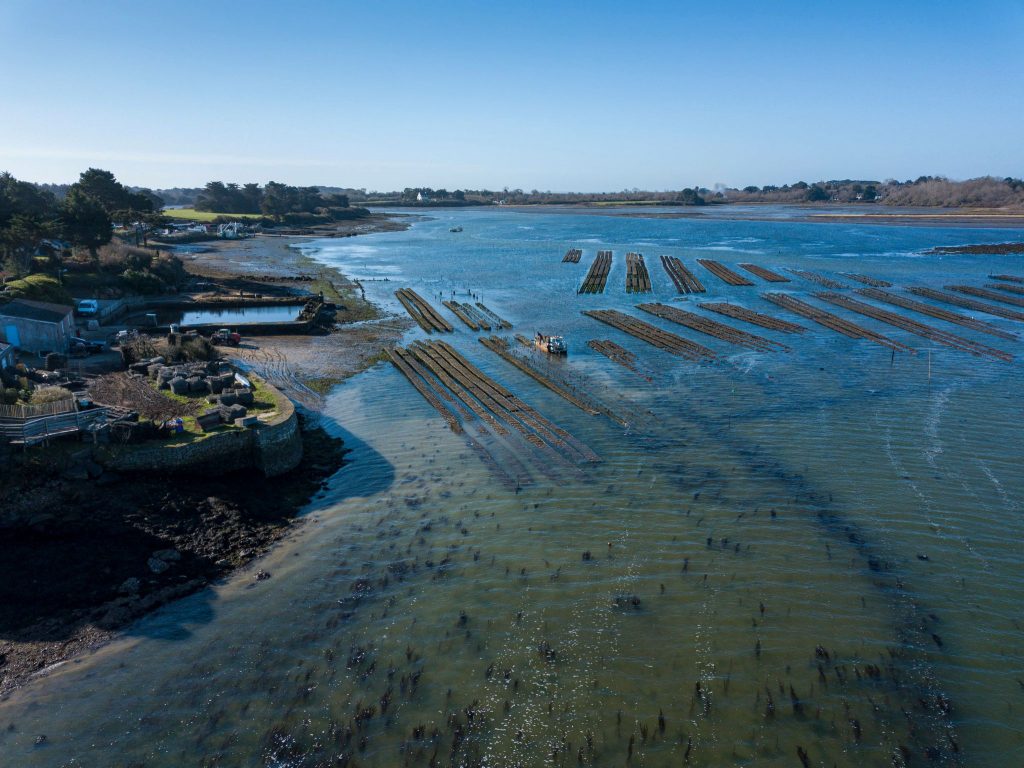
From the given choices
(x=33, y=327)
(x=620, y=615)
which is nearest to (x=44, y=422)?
(x=33, y=327)

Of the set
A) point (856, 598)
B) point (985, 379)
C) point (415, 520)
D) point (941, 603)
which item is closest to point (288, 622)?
point (415, 520)

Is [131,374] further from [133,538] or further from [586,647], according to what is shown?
[586,647]

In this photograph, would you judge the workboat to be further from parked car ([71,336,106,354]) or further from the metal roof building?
the metal roof building

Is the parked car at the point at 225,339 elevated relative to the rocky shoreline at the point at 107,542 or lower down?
elevated

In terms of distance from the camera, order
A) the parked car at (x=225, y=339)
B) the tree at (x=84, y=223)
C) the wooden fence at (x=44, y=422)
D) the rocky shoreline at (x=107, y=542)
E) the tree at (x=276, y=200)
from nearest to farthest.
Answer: the rocky shoreline at (x=107, y=542), the wooden fence at (x=44, y=422), the parked car at (x=225, y=339), the tree at (x=84, y=223), the tree at (x=276, y=200)

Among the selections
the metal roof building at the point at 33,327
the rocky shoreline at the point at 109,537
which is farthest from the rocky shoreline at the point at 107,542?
the metal roof building at the point at 33,327

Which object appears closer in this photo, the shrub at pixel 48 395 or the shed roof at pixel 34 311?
the shrub at pixel 48 395

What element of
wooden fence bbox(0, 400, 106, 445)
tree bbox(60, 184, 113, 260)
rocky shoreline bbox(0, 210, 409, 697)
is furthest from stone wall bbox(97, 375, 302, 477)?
tree bbox(60, 184, 113, 260)

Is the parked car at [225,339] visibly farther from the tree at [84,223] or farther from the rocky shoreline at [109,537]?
the tree at [84,223]
